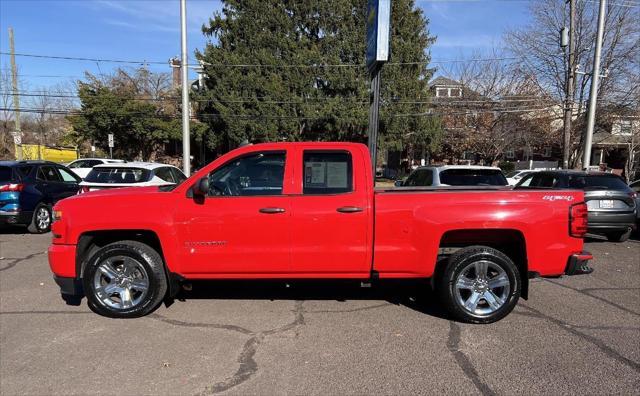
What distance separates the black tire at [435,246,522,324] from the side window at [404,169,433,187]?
450 centimetres

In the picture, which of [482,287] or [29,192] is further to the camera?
[29,192]

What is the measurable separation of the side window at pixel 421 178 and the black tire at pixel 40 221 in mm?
8692

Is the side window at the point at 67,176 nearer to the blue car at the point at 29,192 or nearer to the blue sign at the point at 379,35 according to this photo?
the blue car at the point at 29,192

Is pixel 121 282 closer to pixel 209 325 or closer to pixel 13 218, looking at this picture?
pixel 209 325

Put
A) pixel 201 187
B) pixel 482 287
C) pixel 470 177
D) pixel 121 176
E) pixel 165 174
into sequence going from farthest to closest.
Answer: pixel 165 174 < pixel 121 176 < pixel 470 177 < pixel 482 287 < pixel 201 187

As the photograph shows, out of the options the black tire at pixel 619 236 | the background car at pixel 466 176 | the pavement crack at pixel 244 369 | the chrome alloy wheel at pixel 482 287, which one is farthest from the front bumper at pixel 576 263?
the black tire at pixel 619 236

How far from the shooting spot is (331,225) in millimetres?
4516

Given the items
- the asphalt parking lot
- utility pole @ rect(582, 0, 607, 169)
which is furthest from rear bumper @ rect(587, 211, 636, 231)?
utility pole @ rect(582, 0, 607, 169)

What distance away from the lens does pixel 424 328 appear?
4508mm

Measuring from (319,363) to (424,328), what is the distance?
4.39 feet

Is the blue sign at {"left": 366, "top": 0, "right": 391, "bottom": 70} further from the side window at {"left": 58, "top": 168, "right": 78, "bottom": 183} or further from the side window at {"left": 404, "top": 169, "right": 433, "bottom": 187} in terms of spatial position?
the side window at {"left": 58, "top": 168, "right": 78, "bottom": 183}

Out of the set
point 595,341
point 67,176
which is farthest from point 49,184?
point 595,341

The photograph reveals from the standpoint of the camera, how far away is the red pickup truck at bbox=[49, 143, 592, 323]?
4.52 meters

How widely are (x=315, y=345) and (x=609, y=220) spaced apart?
26.1 ft
